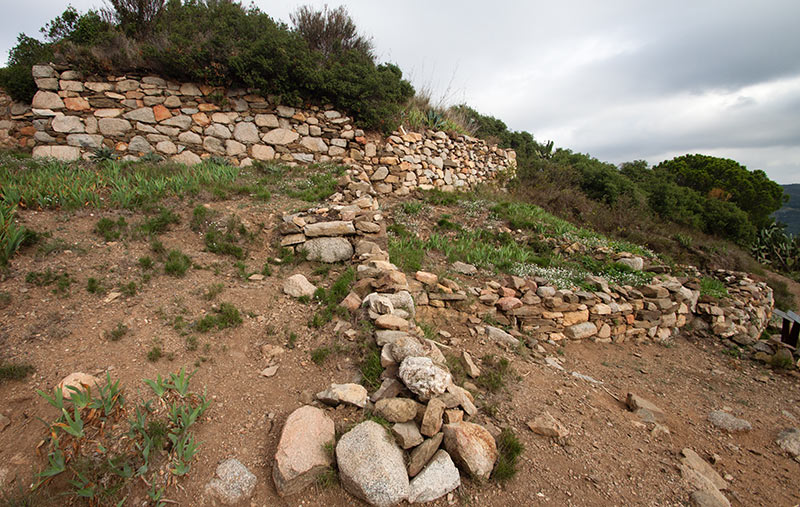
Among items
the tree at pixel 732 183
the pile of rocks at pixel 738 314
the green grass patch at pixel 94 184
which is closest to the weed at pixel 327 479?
the green grass patch at pixel 94 184

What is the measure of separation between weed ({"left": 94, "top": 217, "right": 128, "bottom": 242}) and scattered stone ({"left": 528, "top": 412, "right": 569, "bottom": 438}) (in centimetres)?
479

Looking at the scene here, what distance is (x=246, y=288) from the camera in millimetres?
3826

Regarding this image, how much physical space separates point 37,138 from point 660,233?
15.8 meters

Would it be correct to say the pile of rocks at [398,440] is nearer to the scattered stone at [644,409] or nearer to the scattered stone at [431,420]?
the scattered stone at [431,420]

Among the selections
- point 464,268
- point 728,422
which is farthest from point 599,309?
point 464,268

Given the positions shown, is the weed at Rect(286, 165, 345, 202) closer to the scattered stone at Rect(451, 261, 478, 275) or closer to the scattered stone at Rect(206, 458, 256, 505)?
the scattered stone at Rect(451, 261, 478, 275)

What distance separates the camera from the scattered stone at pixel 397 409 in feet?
7.64

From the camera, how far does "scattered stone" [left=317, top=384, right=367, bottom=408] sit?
2.47 m

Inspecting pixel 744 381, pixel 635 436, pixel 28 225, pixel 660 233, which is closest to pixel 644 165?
pixel 660 233

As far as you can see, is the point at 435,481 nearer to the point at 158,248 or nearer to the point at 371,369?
the point at 371,369

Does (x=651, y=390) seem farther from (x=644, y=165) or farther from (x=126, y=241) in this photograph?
(x=644, y=165)

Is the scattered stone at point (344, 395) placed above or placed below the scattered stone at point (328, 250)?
below

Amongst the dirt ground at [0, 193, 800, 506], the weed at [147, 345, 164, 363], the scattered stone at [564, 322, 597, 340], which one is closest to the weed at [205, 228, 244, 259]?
the dirt ground at [0, 193, 800, 506]

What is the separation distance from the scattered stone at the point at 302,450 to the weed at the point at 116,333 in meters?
1.67
